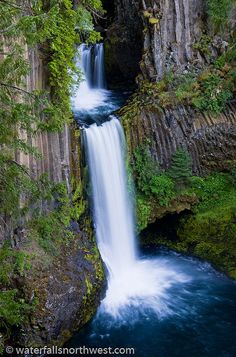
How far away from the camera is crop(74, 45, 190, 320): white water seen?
1084 centimetres

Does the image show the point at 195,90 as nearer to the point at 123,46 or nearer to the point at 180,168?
the point at 180,168

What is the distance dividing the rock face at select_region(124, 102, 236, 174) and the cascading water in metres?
1.41

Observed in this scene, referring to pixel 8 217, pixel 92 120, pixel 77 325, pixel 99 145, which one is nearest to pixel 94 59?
pixel 92 120

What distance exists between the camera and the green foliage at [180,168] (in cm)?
1304

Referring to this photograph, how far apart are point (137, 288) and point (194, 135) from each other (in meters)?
5.57

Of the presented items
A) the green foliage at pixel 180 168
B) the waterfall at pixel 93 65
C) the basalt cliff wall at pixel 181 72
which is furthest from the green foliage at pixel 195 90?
the waterfall at pixel 93 65

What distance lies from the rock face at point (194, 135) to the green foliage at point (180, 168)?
0.21m

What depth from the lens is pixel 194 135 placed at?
13.3 m

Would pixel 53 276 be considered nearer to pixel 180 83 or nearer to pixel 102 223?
pixel 102 223

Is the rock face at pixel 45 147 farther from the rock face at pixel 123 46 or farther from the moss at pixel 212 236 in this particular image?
the rock face at pixel 123 46

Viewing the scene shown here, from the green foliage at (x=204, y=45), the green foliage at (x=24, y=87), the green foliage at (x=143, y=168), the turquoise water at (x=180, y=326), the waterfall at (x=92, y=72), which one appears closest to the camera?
the green foliage at (x=24, y=87)

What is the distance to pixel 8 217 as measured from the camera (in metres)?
8.61

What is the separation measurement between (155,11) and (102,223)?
7.57 m

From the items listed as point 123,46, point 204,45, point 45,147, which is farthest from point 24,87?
point 123,46
